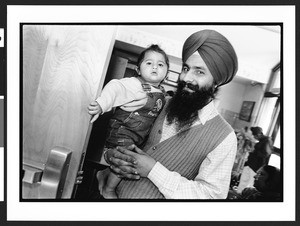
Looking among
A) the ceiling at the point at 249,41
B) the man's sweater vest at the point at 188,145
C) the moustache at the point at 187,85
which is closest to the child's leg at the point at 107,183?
the man's sweater vest at the point at 188,145

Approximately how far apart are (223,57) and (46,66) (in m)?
0.74

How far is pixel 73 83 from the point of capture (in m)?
1.40

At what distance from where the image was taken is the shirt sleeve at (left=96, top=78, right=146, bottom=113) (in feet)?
4.37

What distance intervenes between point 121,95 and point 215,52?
0.42 metres

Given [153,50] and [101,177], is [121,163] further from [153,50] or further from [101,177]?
[153,50]

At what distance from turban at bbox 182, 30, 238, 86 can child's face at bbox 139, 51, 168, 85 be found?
0.10 m

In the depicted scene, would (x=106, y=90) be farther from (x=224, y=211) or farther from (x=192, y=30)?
(x=224, y=211)

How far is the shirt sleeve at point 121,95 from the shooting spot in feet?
4.37

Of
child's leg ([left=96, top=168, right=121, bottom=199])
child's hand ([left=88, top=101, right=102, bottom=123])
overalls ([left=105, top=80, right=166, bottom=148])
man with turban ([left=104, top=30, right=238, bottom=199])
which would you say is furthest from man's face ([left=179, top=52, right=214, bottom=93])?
child's leg ([left=96, top=168, right=121, bottom=199])

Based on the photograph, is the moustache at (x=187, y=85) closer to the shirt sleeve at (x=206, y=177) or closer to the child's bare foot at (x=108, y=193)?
the shirt sleeve at (x=206, y=177)

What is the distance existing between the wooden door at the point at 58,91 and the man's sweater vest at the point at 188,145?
0.29 m

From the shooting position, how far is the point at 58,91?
140cm

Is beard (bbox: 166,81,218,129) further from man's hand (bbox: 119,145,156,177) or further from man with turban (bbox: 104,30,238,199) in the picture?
man's hand (bbox: 119,145,156,177)

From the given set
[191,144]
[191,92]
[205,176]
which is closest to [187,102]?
[191,92]
